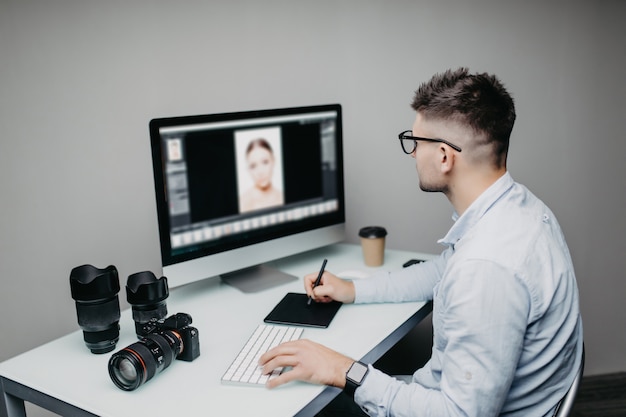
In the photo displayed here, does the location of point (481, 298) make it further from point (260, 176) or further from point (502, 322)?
point (260, 176)

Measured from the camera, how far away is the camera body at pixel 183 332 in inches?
50.0

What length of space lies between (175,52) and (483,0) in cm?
130

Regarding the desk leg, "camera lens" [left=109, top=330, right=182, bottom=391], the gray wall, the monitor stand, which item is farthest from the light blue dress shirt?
the gray wall

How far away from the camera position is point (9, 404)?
4.20 ft

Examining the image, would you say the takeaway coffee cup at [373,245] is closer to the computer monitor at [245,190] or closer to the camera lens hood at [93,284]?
the computer monitor at [245,190]

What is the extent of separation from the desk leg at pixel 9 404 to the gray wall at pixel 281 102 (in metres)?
0.55

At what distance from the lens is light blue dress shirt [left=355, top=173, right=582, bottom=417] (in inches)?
39.0

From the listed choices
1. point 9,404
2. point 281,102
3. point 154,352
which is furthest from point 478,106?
point 9,404

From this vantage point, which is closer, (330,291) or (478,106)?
(478,106)

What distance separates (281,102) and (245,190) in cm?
60

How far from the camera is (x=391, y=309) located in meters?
1.55

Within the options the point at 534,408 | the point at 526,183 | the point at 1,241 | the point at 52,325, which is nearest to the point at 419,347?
the point at 526,183

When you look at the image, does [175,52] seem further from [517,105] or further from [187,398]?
[517,105]

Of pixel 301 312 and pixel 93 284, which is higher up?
pixel 93 284
